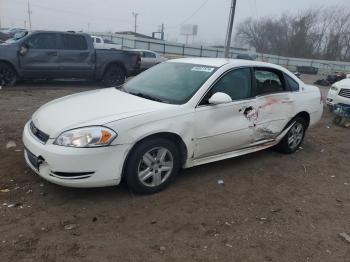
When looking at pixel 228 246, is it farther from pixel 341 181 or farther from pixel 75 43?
pixel 75 43

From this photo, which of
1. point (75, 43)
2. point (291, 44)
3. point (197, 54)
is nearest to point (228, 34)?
point (75, 43)

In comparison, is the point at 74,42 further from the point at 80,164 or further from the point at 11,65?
the point at 80,164

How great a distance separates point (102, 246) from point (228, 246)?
44.0 inches

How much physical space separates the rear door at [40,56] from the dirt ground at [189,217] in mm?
6025

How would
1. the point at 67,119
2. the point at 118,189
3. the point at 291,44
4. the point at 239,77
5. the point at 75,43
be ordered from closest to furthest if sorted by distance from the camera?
the point at 67,119 < the point at 118,189 < the point at 239,77 < the point at 75,43 < the point at 291,44

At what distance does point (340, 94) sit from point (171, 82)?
22.6ft

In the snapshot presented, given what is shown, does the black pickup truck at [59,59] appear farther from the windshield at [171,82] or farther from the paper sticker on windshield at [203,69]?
the paper sticker on windshield at [203,69]

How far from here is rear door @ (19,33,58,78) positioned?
1086 cm

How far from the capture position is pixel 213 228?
3.67 meters

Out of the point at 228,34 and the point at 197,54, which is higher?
the point at 228,34

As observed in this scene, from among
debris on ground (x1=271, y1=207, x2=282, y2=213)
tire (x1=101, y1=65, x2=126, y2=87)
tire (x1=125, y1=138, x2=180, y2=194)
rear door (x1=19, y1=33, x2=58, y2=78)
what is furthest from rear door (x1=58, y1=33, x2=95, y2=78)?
debris on ground (x1=271, y1=207, x2=282, y2=213)

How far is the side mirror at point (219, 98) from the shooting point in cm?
447

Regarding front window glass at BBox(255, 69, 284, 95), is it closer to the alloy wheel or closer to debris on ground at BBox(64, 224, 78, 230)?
the alloy wheel

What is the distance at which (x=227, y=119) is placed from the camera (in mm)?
4793
